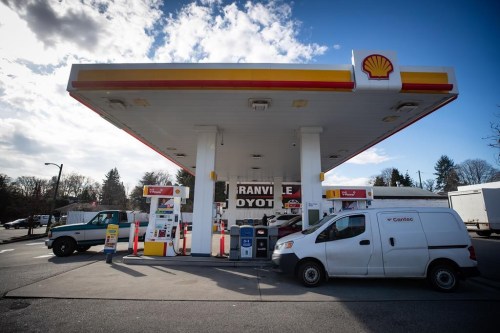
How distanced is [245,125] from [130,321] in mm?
8390

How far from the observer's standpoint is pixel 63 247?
10844 mm

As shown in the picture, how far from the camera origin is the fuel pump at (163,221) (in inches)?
384

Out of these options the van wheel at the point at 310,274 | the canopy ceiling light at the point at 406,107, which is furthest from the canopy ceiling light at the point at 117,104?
the canopy ceiling light at the point at 406,107


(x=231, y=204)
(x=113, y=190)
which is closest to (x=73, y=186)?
(x=113, y=190)

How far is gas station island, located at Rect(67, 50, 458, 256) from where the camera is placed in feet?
24.9

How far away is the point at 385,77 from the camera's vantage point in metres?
7.42

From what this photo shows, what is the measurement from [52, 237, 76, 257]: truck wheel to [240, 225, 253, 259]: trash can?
7.75 meters

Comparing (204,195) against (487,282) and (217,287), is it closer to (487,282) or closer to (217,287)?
(217,287)

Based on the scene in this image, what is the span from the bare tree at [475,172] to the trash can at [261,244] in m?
68.4

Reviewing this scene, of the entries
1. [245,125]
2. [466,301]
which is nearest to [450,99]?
[466,301]

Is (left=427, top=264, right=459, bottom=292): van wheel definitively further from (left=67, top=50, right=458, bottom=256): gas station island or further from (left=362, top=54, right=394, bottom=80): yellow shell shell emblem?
(left=362, top=54, right=394, bottom=80): yellow shell shell emblem

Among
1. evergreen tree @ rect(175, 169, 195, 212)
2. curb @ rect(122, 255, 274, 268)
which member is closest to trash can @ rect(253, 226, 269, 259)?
curb @ rect(122, 255, 274, 268)

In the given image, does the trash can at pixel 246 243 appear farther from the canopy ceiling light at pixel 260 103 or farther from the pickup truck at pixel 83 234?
the pickup truck at pixel 83 234

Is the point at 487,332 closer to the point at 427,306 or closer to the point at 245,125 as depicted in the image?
the point at 427,306
